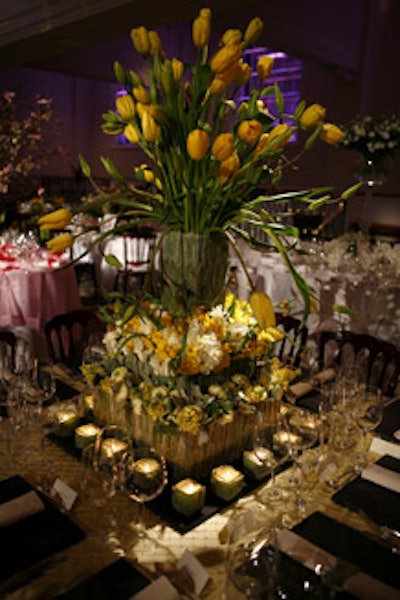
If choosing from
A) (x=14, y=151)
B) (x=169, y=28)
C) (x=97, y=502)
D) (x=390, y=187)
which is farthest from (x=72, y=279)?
(x=169, y=28)

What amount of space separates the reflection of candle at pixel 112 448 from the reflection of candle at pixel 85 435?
292 mm

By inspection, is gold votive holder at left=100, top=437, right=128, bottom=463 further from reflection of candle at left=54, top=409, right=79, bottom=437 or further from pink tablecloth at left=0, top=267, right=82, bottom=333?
pink tablecloth at left=0, top=267, right=82, bottom=333

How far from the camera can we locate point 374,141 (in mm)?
5129

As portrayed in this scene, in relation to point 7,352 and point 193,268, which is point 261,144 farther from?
point 7,352

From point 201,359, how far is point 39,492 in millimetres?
522

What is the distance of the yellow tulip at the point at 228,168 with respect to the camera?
4.68ft

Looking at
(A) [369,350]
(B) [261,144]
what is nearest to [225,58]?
(B) [261,144]

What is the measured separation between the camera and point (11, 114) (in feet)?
16.0

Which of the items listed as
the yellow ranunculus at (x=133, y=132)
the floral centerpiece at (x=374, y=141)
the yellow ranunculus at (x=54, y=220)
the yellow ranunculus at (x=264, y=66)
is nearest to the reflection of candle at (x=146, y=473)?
the yellow ranunculus at (x=54, y=220)

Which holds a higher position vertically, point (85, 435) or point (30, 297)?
point (85, 435)

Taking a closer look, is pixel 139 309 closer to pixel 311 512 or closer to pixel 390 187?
pixel 311 512

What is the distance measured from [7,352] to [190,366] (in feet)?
3.29

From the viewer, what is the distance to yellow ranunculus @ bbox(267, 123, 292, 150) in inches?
57.5

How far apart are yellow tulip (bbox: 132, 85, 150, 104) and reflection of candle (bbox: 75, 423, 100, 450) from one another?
93 cm
